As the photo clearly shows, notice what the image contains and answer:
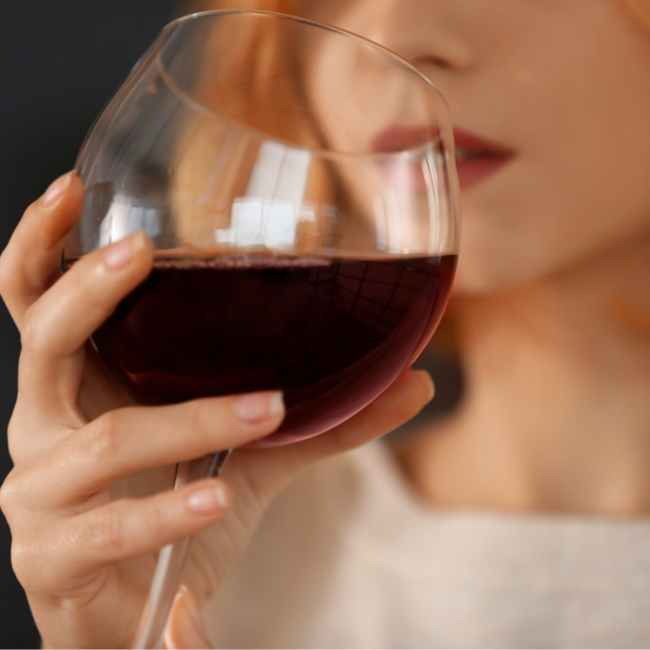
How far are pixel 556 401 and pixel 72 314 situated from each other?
1000 mm

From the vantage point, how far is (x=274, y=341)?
0.33m

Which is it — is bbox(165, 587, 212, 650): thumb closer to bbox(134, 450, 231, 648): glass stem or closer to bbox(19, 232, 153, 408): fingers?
bbox(134, 450, 231, 648): glass stem

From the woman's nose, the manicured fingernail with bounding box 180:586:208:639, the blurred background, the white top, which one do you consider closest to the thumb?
the manicured fingernail with bounding box 180:586:208:639

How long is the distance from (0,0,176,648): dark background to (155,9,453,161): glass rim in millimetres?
1184

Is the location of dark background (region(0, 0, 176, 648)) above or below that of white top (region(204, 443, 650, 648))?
above

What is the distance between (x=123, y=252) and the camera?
1.10 ft

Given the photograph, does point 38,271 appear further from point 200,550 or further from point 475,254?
point 475,254

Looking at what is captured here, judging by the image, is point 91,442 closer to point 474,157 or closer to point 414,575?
point 474,157

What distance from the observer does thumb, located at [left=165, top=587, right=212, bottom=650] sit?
55 centimetres

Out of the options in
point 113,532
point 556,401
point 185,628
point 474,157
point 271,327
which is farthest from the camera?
point 556,401

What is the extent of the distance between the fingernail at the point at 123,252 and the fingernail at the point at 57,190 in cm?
8

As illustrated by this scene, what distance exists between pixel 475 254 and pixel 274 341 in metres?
0.67

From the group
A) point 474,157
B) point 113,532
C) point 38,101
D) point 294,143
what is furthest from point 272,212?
point 38,101

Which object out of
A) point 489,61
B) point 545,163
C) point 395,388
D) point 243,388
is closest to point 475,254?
point 545,163
